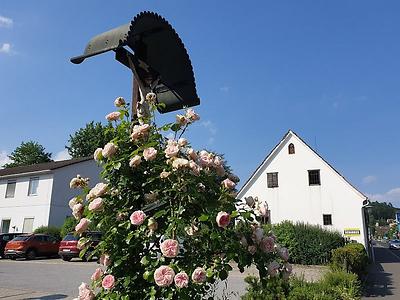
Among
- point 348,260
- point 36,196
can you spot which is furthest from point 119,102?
point 36,196

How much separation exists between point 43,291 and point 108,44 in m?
10.6

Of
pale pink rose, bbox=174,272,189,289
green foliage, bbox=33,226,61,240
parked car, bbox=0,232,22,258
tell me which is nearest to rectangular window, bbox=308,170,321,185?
green foliage, bbox=33,226,61,240

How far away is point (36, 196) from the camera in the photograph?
3166 centimetres

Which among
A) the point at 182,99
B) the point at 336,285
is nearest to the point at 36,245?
the point at 336,285

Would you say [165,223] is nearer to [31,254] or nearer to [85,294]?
[85,294]

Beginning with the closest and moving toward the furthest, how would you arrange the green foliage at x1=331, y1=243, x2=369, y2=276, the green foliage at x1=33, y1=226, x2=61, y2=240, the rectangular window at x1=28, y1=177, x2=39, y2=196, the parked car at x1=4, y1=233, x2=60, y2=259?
the green foliage at x1=331, y1=243, x2=369, y2=276, the parked car at x1=4, y1=233, x2=60, y2=259, the green foliage at x1=33, y1=226, x2=61, y2=240, the rectangular window at x1=28, y1=177, x2=39, y2=196

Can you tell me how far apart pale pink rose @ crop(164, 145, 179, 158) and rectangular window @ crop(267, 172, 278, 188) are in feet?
90.9

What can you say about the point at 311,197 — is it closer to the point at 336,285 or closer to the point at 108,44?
the point at 336,285

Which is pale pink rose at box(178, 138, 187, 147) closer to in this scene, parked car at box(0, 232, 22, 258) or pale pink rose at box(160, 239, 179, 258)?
pale pink rose at box(160, 239, 179, 258)

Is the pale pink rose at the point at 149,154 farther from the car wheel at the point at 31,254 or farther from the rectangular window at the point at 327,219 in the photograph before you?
the rectangular window at the point at 327,219

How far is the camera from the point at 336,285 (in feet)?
29.6

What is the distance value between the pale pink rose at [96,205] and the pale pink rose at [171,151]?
59 cm

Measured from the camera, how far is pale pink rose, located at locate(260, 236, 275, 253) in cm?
283

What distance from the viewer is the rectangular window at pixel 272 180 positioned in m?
29.7
